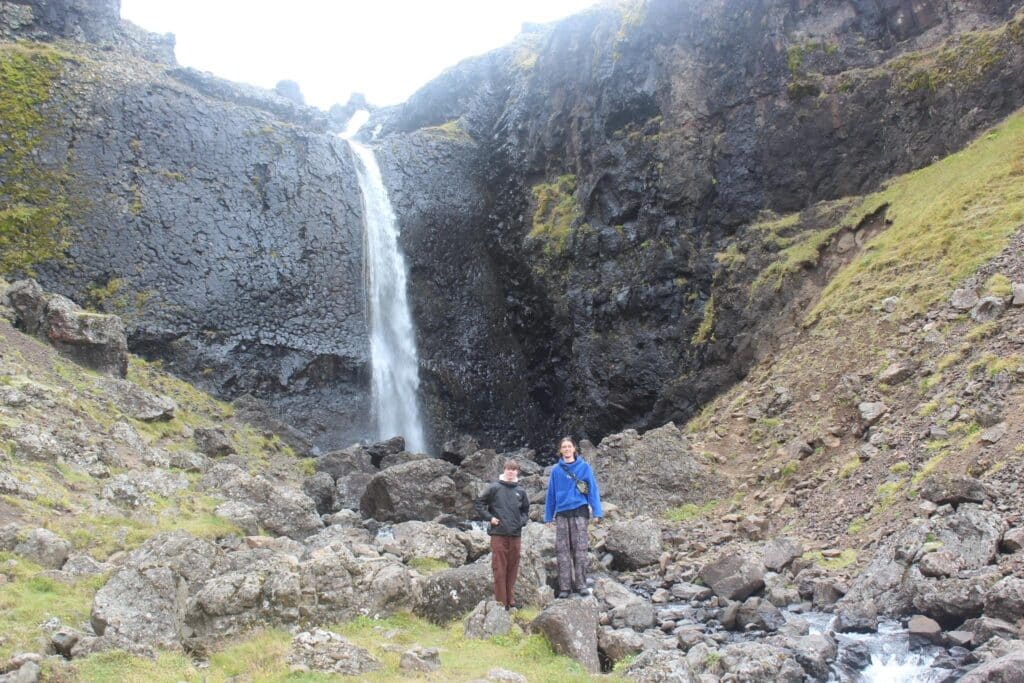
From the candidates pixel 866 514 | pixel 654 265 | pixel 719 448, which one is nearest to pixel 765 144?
pixel 654 265

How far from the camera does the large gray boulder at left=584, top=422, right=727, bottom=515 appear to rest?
16797 mm

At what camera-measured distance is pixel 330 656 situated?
6418 mm

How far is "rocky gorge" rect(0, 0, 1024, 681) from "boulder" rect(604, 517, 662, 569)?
54 mm

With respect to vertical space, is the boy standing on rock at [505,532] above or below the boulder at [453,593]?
above

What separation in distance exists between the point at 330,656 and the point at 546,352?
24.5 m

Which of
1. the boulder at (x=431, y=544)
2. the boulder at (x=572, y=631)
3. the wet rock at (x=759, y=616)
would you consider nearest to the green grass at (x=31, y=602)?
the boulder at (x=572, y=631)

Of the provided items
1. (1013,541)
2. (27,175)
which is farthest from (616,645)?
(27,175)

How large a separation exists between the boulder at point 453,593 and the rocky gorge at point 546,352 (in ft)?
0.16

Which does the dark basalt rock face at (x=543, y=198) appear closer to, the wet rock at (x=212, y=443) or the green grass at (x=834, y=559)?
the wet rock at (x=212, y=443)

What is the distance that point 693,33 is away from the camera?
2825 centimetres

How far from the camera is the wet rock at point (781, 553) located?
11.2m

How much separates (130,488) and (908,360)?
593 inches

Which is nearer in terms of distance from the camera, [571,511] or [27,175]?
[571,511]

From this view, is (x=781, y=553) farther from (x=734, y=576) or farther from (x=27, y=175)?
(x=27, y=175)
